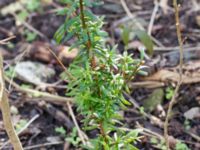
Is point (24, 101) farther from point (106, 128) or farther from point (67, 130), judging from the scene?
point (106, 128)

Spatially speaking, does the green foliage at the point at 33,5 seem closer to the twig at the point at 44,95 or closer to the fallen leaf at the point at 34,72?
the fallen leaf at the point at 34,72

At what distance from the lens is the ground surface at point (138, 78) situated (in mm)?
2115

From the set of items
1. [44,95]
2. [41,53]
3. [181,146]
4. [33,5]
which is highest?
[33,5]

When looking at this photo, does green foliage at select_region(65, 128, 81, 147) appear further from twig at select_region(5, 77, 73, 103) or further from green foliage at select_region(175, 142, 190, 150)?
green foliage at select_region(175, 142, 190, 150)

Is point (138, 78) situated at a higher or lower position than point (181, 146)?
higher

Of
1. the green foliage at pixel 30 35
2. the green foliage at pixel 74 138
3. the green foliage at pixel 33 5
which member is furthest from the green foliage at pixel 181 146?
the green foliage at pixel 33 5

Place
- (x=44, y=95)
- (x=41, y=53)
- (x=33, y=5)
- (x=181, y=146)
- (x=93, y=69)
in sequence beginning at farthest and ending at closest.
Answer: (x=33, y=5) → (x=41, y=53) → (x=44, y=95) → (x=181, y=146) → (x=93, y=69)

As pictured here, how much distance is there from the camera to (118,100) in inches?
57.5

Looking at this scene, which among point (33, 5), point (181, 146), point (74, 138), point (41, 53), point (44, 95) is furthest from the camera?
point (33, 5)

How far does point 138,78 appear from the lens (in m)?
2.37

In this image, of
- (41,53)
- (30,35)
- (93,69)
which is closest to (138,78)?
(41,53)

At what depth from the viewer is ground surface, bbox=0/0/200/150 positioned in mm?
2115

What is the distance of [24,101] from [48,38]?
1.95 ft

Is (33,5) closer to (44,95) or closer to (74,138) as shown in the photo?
(44,95)
